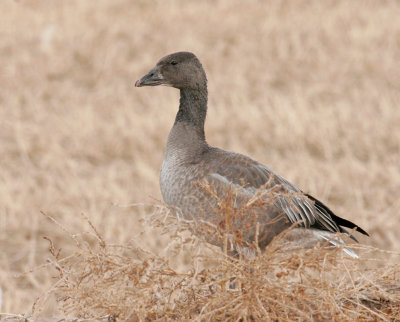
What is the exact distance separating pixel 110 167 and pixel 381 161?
13.4ft

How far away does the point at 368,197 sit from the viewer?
30.7 ft

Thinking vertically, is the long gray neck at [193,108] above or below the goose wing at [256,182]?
above

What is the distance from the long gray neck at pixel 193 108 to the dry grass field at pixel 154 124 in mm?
787

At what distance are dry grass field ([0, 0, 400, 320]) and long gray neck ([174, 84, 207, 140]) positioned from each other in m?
0.79

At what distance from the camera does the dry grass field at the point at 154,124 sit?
4035 millimetres

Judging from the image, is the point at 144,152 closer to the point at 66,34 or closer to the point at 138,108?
the point at 138,108

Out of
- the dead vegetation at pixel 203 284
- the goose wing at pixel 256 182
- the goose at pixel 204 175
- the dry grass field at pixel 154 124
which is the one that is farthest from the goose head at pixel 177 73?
the dead vegetation at pixel 203 284

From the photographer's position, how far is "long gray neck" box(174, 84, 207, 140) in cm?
567

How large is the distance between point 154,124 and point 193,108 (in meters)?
5.95

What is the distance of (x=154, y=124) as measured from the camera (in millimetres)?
11625

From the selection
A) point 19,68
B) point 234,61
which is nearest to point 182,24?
point 234,61

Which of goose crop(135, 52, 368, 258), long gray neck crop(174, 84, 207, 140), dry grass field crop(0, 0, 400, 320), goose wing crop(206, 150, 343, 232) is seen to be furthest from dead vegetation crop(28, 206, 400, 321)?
long gray neck crop(174, 84, 207, 140)

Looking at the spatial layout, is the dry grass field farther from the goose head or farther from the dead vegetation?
the goose head

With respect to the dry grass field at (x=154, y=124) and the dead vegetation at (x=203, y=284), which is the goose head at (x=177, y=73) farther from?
the dead vegetation at (x=203, y=284)
